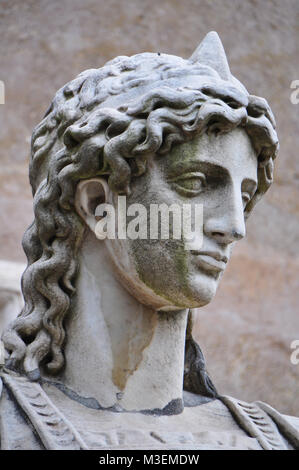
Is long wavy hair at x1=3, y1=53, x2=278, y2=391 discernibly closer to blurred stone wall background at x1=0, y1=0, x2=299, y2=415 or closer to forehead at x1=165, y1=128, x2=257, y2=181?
forehead at x1=165, y1=128, x2=257, y2=181

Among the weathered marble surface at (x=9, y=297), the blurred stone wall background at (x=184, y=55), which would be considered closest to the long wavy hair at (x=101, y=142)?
the weathered marble surface at (x=9, y=297)

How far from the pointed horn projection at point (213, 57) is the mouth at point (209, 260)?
66 cm

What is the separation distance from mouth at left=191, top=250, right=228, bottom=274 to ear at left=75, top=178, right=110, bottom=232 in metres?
0.39

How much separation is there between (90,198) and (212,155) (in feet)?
1.49

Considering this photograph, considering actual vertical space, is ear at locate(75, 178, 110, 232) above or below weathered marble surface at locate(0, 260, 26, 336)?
above

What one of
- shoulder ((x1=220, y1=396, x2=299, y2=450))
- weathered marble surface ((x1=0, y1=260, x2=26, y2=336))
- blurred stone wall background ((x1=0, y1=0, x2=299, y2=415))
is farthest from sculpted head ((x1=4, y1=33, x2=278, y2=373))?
blurred stone wall background ((x1=0, y1=0, x2=299, y2=415))

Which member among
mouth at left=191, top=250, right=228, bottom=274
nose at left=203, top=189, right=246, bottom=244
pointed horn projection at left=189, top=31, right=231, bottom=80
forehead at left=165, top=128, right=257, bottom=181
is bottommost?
mouth at left=191, top=250, right=228, bottom=274

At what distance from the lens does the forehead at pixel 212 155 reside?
4266 mm

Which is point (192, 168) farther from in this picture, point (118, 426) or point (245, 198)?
point (118, 426)

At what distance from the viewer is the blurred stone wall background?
9008 mm

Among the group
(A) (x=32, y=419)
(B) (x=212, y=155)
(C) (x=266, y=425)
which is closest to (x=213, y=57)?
(B) (x=212, y=155)

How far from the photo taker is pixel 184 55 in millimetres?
8906
